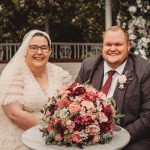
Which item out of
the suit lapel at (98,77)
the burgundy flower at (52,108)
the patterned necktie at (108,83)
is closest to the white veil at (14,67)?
the suit lapel at (98,77)

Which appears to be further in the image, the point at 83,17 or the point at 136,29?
the point at 83,17

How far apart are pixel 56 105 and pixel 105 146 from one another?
0.49 metres

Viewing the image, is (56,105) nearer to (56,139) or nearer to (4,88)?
(56,139)

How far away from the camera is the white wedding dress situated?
190 inches

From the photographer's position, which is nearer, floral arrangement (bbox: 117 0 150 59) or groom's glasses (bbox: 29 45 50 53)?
groom's glasses (bbox: 29 45 50 53)

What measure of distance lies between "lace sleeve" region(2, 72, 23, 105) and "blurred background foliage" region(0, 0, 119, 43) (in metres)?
15.2

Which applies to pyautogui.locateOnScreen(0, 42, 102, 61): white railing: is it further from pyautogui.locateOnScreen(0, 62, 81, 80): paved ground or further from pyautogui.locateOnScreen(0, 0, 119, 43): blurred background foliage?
pyautogui.locateOnScreen(0, 62, 81, 80): paved ground

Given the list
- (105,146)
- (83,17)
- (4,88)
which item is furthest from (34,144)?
(83,17)

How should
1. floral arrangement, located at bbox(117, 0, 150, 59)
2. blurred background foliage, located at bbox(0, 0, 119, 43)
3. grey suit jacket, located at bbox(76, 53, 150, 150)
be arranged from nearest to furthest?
grey suit jacket, located at bbox(76, 53, 150, 150) → floral arrangement, located at bbox(117, 0, 150, 59) → blurred background foliage, located at bbox(0, 0, 119, 43)

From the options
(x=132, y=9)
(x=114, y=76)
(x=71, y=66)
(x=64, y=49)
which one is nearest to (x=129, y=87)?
(x=114, y=76)

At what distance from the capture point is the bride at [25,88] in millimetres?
4773

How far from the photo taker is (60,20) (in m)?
21.2

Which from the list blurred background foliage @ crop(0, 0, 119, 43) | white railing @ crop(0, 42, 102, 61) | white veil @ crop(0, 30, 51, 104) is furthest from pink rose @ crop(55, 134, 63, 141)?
blurred background foliage @ crop(0, 0, 119, 43)

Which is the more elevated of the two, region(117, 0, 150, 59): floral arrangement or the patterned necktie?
region(117, 0, 150, 59): floral arrangement
